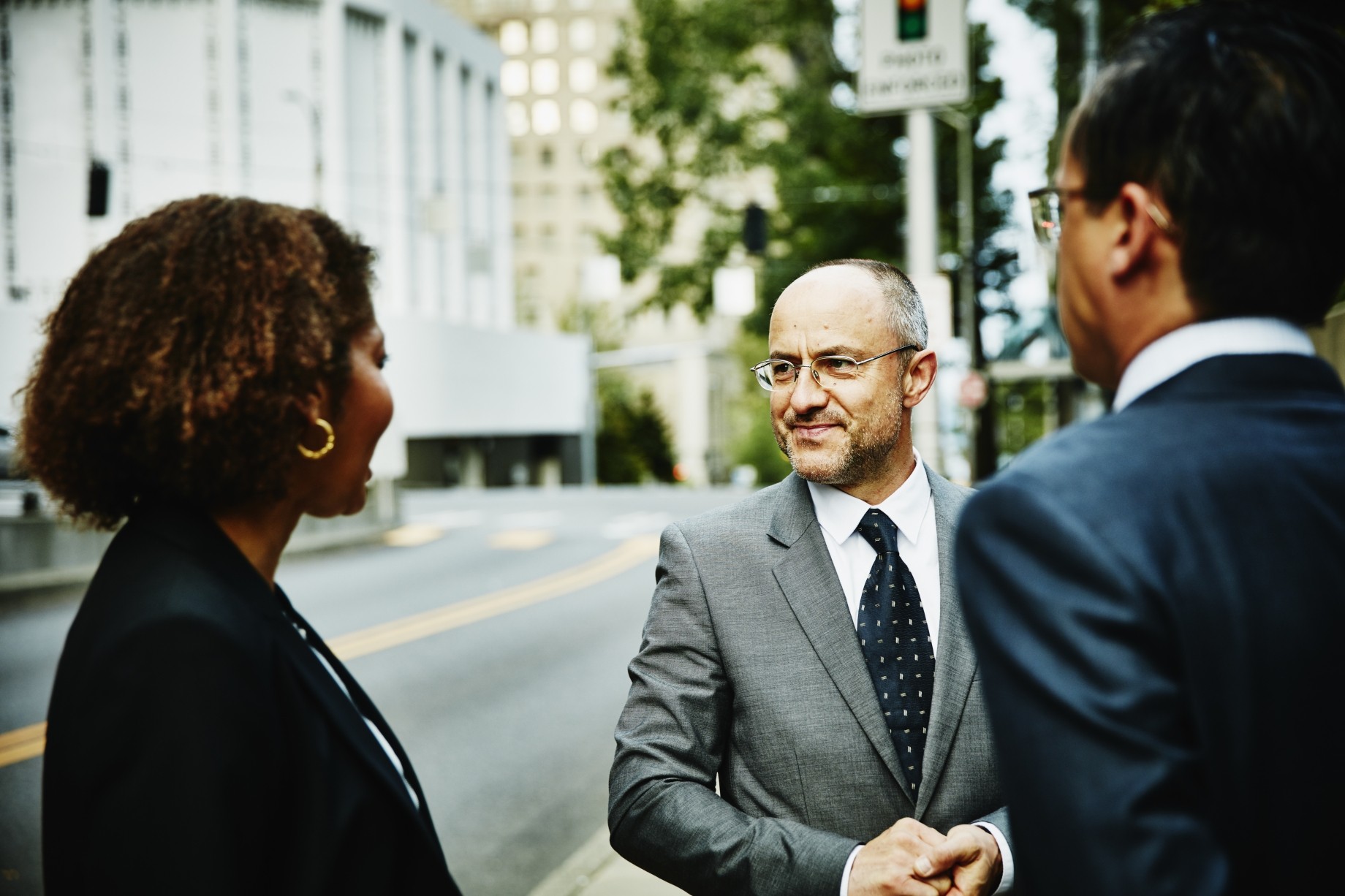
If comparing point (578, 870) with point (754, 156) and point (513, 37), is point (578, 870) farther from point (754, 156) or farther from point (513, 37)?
point (513, 37)

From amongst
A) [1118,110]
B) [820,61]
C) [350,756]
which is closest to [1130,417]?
[1118,110]

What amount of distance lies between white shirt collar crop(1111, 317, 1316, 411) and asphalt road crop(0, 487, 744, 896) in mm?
4491

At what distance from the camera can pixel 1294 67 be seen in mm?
1177

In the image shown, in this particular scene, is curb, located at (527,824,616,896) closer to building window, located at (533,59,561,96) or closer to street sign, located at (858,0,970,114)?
street sign, located at (858,0,970,114)

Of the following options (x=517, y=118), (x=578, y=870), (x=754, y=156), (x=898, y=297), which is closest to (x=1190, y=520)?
(x=898, y=297)

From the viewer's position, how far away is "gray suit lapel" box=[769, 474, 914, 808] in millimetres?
2178

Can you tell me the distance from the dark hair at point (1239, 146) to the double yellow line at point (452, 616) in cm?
736

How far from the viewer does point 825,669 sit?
2238 millimetres

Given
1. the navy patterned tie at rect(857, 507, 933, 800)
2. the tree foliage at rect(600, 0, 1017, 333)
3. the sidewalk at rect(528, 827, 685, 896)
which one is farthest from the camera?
the tree foliage at rect(600, 0, 1017, 333)

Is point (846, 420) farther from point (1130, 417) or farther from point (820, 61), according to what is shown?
point (820, 61)

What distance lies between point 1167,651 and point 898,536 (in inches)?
53.3

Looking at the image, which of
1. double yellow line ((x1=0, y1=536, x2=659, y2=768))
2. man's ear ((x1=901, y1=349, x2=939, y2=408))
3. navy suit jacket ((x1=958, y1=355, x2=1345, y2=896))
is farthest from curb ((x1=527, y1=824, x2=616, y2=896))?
navy suit jacket ((x1=958, y1=355, x2=1345, y2=896))

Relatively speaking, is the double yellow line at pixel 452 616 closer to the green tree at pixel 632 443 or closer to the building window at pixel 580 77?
the green tree at pixel 632 443

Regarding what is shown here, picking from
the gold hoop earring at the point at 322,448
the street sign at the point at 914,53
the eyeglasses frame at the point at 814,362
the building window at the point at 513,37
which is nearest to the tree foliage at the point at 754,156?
the street sign at the point at 914,53
